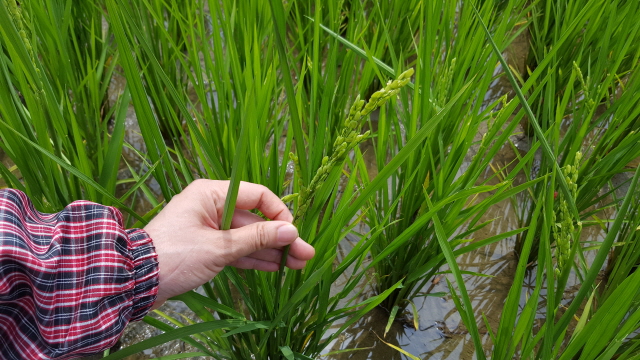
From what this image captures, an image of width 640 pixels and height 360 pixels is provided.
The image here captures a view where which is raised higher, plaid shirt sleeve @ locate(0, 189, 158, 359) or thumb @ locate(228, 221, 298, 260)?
thumb @ locate(228, 221, 298, 260)

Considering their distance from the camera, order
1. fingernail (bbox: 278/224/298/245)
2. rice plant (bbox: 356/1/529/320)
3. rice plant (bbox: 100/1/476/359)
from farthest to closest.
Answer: rice plant (bbox: 356/1/529/320)
fingernail (bbox: 278/224/298/245)
rice plant (bbox: 100/1/476/359)

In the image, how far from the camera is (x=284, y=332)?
1.11 meters

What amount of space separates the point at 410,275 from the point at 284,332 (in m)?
0.36

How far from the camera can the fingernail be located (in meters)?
0.85

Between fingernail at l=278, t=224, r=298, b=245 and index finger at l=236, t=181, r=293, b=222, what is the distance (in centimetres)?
17

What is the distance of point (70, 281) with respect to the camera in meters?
0.84

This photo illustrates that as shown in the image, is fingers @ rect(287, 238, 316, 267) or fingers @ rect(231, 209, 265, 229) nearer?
fingers @ rect(287, 238, 316, 267)

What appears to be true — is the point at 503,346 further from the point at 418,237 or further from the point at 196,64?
the point at 196,64

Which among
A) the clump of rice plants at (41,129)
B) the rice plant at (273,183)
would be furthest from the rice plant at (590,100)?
the clump of rice plants at (41,129)

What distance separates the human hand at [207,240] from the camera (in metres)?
0.87

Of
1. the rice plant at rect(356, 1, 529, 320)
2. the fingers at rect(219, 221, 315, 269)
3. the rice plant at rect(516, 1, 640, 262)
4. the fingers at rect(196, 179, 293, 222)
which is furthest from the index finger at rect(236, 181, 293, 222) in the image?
the rice plant at rect(516, 1, 640, 262)

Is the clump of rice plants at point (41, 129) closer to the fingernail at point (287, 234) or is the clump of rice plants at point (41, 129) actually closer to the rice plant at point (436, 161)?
the fingernail at point (287, 234)

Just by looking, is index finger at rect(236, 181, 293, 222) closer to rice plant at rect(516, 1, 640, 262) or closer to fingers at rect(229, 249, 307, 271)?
fingers at rect(229, 249, 307, 271)

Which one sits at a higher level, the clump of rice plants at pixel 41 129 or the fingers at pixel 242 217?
the clump of rice plants at pixel 41 129
